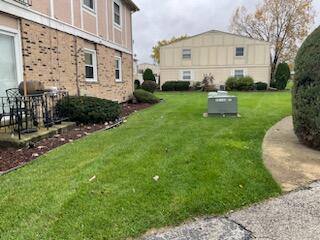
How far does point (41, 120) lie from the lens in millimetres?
8492

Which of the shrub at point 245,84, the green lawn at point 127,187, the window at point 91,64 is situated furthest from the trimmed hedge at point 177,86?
the green lawn at point 127,187

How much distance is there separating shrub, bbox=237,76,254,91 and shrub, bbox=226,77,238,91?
289 mm

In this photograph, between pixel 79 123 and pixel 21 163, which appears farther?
pixel 79 123

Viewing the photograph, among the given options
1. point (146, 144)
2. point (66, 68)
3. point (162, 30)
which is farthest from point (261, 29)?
point (146, 144)

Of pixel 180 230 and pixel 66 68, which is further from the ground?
pixel 66 68

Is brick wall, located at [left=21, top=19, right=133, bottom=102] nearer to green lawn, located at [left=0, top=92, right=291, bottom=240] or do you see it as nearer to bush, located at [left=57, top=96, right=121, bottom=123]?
bush, located at [left=57, top=96, right=121, bottom=123]

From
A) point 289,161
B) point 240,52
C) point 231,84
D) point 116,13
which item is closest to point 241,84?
point 231,84

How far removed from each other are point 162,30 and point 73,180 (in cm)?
5874

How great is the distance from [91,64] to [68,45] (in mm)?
2443

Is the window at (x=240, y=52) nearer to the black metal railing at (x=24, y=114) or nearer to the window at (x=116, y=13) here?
the window at (x=116, y=13)

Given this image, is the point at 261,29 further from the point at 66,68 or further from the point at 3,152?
the point at 3,152

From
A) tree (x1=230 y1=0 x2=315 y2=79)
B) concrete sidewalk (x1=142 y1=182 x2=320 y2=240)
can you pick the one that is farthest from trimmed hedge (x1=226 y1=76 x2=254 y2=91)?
concrete sidewalk (x1=142 y1=182 x2=320 y2=240)

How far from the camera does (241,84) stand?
29.3 m

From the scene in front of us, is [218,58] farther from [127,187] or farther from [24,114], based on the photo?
[127,187]
